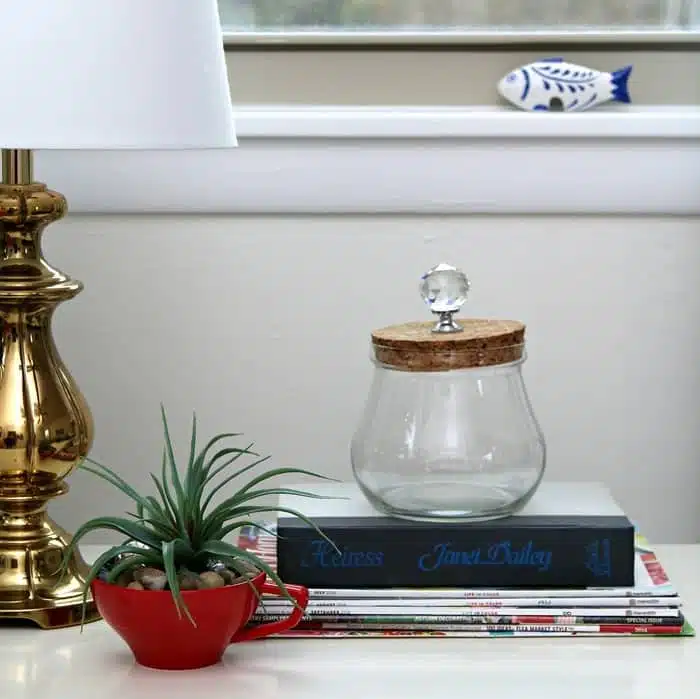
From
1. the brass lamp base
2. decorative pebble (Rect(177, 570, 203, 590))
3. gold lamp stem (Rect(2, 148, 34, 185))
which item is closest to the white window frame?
gold lamp stem (Rect(2, 148, 34, 185))

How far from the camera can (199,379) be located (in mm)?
1199

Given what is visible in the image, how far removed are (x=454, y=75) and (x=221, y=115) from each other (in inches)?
16.8

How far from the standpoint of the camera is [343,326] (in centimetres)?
119

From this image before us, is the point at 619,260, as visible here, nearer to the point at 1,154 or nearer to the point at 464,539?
the point at 464,539

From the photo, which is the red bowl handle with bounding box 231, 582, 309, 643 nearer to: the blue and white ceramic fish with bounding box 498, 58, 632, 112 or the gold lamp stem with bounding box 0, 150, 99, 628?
the gold lamp stem with bounding box 0, 150, 99, 628

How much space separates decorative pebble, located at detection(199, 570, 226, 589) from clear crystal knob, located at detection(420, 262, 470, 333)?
0.23 meters

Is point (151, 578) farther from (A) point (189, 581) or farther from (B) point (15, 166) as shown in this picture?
(B) point (15, 166)

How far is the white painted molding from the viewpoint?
45.0 inches

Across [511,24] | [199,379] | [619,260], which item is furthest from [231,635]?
[511,24]

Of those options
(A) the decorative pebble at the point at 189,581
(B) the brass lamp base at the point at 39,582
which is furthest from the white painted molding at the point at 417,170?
(A) the decorative pebble at the point at 189,581

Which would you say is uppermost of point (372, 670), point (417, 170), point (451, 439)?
point (417, 170)

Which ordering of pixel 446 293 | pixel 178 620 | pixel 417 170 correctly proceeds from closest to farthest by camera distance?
1. pixel 178 620
2. pixel 446 293
3. pixel 417 170

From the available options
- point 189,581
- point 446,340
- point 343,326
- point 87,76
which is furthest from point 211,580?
point 343,326

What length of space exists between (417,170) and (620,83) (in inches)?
8.2
